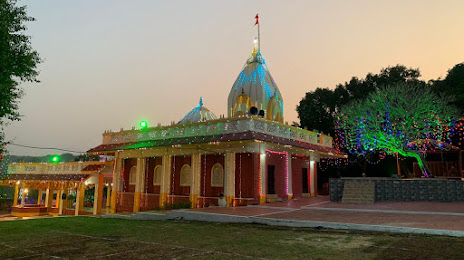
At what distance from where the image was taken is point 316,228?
33.5 ft

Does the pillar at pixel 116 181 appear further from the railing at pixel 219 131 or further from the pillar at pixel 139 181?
the pillar at pixel 139 181

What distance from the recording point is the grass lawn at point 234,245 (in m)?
6.46

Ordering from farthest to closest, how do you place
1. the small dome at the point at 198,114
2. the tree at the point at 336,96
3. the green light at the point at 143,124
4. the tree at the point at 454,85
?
the tree at the point at 336,96
the small dome at the point at 198,114
the tree at the point at 454,85
the green light at the point at 143,124

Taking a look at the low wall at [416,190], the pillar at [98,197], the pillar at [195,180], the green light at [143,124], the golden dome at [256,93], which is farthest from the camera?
the pillar at [98,197]

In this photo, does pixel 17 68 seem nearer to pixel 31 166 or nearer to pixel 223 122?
pixel 223 122

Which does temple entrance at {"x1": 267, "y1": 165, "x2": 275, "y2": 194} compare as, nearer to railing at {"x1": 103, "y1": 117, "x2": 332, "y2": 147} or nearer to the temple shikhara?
the temple shikhara

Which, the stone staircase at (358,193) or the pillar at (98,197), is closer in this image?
the stone staircase at (358,193)

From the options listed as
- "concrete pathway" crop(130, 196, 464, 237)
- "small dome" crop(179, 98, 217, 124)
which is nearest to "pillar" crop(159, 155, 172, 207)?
"concrete pathway" crop(130, 196, 464, 237)

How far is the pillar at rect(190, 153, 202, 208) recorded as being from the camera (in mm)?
20688

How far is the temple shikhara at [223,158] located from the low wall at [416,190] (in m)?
4.48

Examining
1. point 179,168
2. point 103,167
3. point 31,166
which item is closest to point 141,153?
point 179,168

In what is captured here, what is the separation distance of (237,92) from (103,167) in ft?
44.4

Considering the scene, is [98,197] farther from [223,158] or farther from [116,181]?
[223,158]

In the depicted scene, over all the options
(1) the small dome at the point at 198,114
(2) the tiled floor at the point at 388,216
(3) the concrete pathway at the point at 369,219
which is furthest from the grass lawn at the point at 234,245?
(1) the small dome at the point at 198,114
